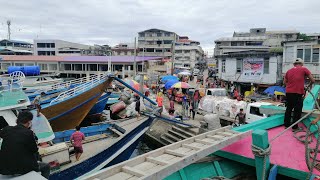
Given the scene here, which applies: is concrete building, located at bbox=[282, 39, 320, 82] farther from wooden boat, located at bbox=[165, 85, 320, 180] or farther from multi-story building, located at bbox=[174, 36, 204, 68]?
multi-story building, located at bbox=[174, 36, 204, 68]

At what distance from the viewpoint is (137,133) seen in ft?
36.9

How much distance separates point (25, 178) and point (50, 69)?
5281 cm

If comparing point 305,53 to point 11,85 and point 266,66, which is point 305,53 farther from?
point 11,85

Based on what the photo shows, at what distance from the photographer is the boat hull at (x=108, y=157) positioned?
8213 millimetres

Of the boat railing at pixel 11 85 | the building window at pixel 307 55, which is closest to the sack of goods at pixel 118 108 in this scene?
the boat railing at pixel 11 85

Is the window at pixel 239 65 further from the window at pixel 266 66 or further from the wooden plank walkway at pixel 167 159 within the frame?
the wooden plank walkway at pixel 167 159

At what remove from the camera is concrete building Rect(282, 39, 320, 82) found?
2316cm

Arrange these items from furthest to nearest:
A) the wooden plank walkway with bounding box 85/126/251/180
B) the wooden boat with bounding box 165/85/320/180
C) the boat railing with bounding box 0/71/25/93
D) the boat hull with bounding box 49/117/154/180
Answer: the boat railing with bounding box 0/71/25/93, the boat hull with bounding box 49/117/154/180, the wooden boat with bounding box 165/85/320/180, the wooden plank walkway with bounding box 85/126/251/180

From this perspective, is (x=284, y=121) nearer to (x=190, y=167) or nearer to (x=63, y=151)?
(x=190, y=167)

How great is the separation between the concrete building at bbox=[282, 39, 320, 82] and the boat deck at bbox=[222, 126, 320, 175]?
20639 millimetres

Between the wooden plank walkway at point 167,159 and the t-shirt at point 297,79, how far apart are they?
63.8 inches

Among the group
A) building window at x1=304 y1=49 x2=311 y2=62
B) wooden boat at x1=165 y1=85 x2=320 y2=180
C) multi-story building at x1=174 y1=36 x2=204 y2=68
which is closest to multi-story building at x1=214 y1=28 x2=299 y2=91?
building window at x1=304 y1=49 x2=311 y2=62

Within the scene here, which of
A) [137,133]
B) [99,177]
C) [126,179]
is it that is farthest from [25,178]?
[137,133]

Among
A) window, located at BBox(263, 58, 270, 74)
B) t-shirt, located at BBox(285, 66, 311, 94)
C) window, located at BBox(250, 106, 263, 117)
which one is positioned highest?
window, located at BBox(263, 58, 270, 74)
